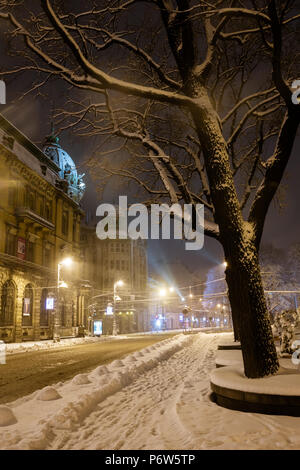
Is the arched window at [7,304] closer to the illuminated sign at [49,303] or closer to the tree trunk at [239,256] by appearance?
the illuminated sign at [49,303]

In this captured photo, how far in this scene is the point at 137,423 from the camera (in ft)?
17.4

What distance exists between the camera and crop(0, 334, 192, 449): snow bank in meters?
4.35

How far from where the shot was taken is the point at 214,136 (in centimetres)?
728

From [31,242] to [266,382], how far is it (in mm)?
32475

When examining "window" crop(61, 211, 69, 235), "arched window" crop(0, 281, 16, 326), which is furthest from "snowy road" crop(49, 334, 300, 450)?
"window" crop(61, 211, 69, 235)

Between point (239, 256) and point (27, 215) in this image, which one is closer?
point (239, 256)

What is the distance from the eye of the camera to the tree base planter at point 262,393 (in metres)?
5.05

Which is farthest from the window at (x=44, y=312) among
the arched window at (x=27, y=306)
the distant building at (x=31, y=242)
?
the arched window at (x=27, y=306)

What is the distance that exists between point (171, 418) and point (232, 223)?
3.65m

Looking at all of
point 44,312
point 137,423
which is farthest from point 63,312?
point 137,423

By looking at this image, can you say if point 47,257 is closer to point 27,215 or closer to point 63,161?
point 27,215

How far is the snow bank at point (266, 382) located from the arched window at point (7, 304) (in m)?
26.0

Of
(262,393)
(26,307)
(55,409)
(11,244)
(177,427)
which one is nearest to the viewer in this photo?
(177,427)

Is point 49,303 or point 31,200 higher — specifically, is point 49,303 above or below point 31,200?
below
